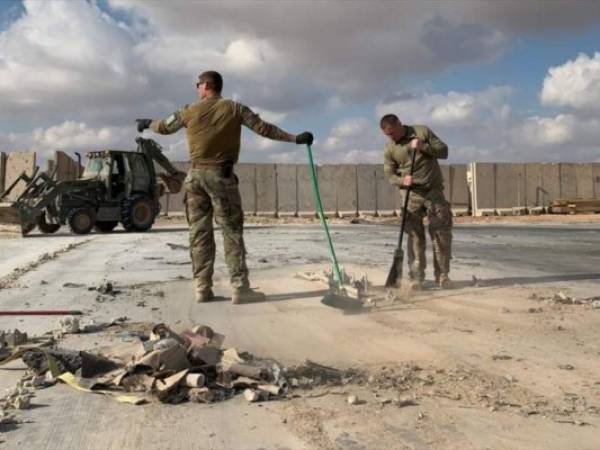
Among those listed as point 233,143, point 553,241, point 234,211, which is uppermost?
point 233,143

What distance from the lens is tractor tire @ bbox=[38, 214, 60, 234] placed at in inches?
650

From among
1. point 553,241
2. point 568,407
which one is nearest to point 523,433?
point 568,407

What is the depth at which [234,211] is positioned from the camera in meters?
5.53

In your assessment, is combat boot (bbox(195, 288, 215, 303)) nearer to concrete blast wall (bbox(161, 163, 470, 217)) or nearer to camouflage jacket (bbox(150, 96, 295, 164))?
camouflage jacket (bbox(150, 96, 295, 164))

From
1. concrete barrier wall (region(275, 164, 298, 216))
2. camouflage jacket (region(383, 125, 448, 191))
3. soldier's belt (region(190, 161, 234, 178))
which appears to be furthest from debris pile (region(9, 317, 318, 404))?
concrete barrier wall (region(275, 164, 298, 216))

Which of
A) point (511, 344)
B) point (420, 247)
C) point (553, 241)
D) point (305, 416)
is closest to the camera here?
point (305, 416)

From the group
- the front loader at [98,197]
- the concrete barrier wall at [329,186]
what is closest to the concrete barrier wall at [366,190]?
the concrete barrier wall at [329,186]

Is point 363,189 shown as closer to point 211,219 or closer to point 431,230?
point 431,230

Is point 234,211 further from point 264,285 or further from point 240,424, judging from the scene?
point 240,424

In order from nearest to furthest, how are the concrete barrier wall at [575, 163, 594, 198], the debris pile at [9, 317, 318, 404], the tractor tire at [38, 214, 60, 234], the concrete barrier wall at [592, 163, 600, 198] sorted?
the debris pile at [9, 317, 318, 404]
the tractor tire at [38, 214, 60, 234]
the concrete barrier wall at [575, 163, 594, 198]
the concrete barrier wall at [592, 163, 600, 198]

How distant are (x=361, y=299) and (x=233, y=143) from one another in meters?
1.74

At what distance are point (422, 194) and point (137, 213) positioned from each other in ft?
39.5

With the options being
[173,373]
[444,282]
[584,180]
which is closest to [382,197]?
[584,180]

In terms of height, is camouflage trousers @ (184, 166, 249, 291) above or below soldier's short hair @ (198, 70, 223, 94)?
below
